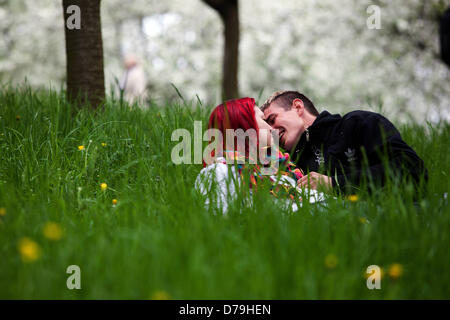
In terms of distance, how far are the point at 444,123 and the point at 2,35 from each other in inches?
658

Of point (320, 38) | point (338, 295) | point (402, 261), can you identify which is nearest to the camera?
point (338, 295)

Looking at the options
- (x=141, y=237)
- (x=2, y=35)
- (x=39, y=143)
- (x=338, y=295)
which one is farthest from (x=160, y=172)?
(x=2, y=35)

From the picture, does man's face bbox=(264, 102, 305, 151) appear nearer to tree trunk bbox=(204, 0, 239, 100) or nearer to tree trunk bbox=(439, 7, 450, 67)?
tree trunk bbox=(439, 7, 450, 67)

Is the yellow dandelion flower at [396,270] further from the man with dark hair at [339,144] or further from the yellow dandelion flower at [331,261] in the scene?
the man with dark hair at [339,144]

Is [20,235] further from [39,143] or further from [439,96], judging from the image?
[439,96]

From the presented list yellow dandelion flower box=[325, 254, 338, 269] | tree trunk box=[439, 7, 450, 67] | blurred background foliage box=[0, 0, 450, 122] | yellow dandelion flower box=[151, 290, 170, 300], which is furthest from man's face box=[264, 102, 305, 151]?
blurred background foliage box=[0, 0, 450, 122]

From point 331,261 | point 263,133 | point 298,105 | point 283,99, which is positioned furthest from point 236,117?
point 331,261

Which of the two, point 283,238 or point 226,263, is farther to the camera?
point 283,238

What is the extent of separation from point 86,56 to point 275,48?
40.5 ft

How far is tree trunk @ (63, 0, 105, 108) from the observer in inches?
127

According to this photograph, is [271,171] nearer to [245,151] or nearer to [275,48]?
[245,151]

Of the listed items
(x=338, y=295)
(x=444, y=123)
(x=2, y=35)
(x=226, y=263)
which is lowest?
(x=338, y=295)

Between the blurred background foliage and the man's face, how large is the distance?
31.2ft

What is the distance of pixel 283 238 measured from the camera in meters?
1.60
